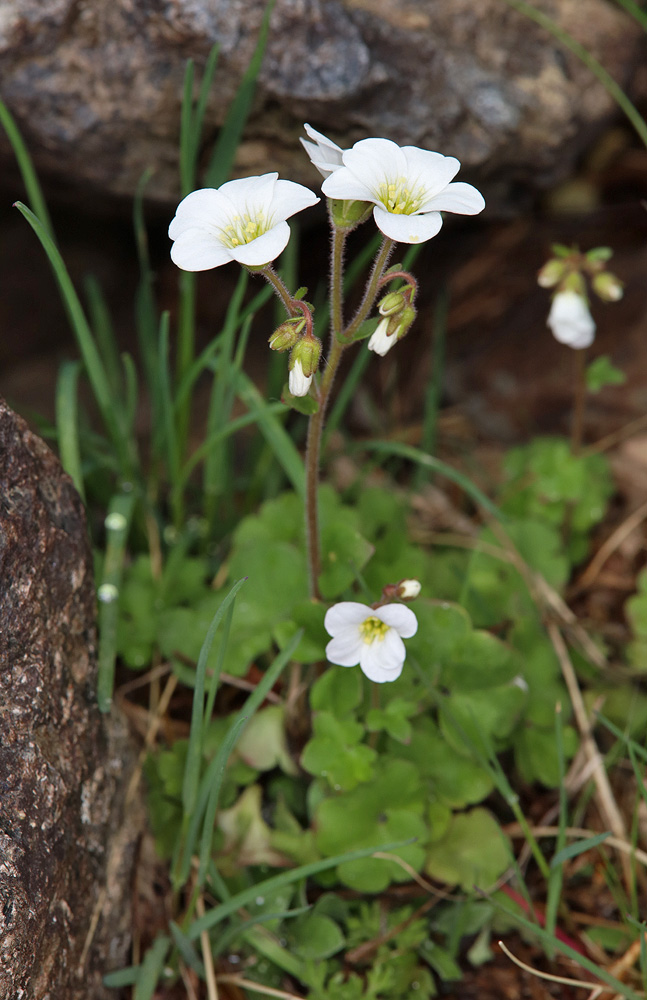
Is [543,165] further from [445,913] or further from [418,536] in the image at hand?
[445,913]

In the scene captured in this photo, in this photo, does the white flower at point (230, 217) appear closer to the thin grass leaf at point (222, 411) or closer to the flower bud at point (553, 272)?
the thin grass leaf at point (222, 411)

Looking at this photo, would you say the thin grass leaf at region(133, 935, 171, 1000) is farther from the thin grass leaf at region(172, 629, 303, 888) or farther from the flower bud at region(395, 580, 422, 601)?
the flower bud at region(395, 580, 422, 601)

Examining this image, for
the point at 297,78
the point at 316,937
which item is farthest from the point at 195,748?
the point at 297,78

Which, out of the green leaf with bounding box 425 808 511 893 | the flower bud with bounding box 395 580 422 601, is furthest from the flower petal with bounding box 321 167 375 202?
the green leaf with bounding box 425 808 511 893

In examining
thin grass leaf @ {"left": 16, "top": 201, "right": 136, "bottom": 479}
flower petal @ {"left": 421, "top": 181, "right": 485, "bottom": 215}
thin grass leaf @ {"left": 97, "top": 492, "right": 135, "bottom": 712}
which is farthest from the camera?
thin grass leaf @ {"left": 16, "top": 201, "right": 136, "bottom": 479}

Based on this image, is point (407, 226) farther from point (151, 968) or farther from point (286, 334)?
point (151, 968)

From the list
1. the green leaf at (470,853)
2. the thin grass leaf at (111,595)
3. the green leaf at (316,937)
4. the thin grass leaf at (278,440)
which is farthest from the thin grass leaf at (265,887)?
the thin grass leaf at (278,440)
